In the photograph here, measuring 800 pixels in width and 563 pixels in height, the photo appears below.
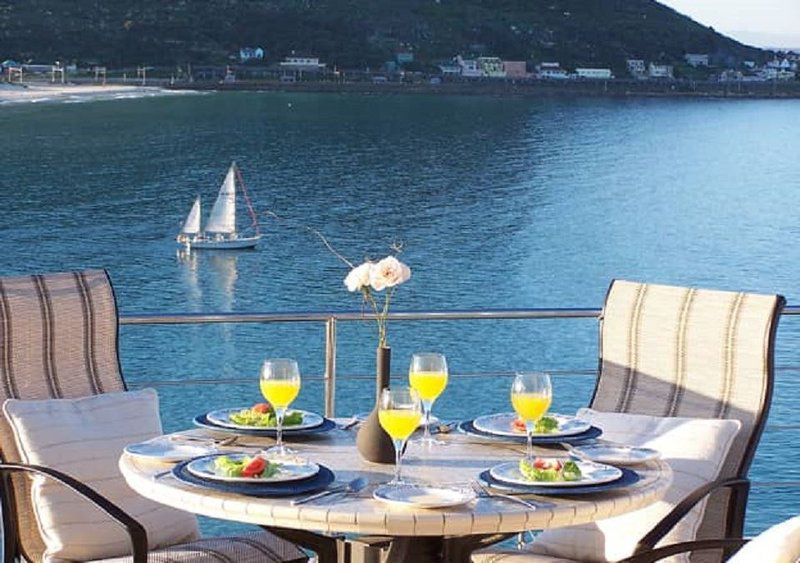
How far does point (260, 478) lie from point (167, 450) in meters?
0.33

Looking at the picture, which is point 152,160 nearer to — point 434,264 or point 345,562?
point 434,264

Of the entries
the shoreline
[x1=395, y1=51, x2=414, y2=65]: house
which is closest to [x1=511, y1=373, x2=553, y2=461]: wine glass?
[x1=395, y1=51, x2=414, y2=65]: house

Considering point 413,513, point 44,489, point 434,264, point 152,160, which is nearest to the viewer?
point 413,513

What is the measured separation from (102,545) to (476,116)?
3018 inches

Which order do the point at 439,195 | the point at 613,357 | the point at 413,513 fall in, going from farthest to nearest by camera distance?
1. the point at 439,195
2. the point at 613,357
3. the point at 413,513

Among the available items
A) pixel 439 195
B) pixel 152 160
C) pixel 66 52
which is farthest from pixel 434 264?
pixel 66 52

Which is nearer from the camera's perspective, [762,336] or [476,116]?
[762,336]

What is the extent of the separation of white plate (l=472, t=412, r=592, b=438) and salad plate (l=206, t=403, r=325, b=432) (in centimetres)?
31

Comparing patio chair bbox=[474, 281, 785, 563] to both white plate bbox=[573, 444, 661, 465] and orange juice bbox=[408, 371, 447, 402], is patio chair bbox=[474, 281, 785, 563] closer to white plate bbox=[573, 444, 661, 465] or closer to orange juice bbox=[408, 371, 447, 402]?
white plate bbox=[573, 444, 661, 465]

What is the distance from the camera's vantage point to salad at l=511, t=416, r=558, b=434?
2693mm

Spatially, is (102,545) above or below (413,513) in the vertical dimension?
below

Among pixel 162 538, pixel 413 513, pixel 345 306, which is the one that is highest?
pixel 413 513

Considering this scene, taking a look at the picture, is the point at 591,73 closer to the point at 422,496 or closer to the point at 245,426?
the point at 245,426

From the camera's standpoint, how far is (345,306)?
3186 centimetres
